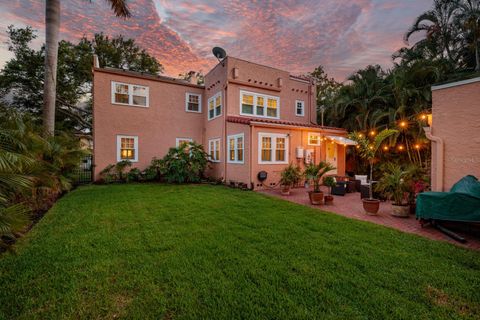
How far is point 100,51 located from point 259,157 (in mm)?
21748

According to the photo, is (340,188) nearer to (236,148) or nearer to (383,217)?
(383,217)

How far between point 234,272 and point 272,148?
8403mm

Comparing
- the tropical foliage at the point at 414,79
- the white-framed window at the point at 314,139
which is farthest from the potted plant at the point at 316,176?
the tropical foliage at the point at 414,79

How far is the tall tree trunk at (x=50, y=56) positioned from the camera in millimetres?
8219

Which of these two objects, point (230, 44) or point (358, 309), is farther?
point (230, 44)

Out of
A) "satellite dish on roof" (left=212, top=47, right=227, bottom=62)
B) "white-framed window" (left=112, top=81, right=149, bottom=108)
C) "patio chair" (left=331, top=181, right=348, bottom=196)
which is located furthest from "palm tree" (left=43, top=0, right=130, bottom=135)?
"patio chair" (left=331, top=181, right=348, bottom=196)

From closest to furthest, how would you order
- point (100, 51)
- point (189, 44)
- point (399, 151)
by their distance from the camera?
point (399, 151), point (189, 44), point (100, 51)

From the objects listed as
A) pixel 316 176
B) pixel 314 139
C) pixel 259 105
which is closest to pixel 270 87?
pixel 259 105

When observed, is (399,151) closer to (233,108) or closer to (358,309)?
(233,108)

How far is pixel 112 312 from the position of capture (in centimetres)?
227

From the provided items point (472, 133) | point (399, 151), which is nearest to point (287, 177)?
point (472, 133)

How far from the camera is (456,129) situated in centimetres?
580

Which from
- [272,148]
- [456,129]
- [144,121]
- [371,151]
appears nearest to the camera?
[456,129]

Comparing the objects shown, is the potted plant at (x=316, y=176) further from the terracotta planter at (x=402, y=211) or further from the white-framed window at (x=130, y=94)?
the white-framed window at (x=130, y=94)
